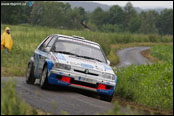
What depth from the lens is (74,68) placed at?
407 inches

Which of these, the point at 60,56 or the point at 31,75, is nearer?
the point at 60,56

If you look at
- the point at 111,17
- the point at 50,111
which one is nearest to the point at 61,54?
the point at 50,111

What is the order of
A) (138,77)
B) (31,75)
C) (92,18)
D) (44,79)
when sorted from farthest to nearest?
1. (92,18)
2. (138,77)
3. (31,75)
4. (44,79)

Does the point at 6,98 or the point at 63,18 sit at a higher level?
the point at 63,18

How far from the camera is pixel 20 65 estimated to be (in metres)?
19.0

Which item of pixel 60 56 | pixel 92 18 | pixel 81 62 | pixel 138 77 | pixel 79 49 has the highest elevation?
pixel 92 18

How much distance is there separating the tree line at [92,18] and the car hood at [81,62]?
285 ft

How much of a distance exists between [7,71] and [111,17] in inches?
6280

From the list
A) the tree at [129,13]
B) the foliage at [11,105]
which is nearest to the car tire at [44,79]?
the foliage at [11,105]

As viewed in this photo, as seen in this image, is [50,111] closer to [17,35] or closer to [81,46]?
[81,46]

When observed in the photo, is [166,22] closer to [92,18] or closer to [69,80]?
[92,18]

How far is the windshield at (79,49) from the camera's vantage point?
11.4 metres

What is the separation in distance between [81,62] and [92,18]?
552 ft

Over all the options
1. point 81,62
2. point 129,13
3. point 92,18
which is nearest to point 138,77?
point 81,62
